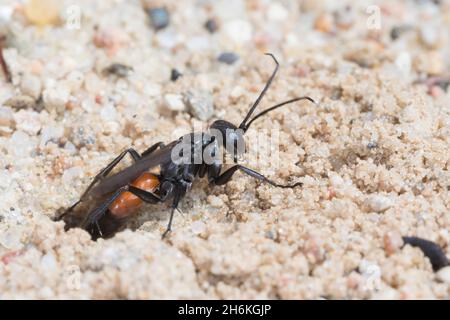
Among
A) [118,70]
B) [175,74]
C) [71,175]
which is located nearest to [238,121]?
[175,74]

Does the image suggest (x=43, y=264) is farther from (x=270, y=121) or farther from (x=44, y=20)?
(x=44, y=20)

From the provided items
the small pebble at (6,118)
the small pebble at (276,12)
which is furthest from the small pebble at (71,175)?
the small pebble at (276,12)

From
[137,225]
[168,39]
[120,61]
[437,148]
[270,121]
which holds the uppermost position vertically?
[168,39]

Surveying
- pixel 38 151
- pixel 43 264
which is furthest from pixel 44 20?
pixel 43 264

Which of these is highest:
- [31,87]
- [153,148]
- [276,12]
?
[276,12]

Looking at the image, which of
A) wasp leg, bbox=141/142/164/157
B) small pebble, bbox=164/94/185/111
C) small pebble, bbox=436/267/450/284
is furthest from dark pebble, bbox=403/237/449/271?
small pebble, bbox=164/94/185/111

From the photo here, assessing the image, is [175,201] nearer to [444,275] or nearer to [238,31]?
[444,275]
